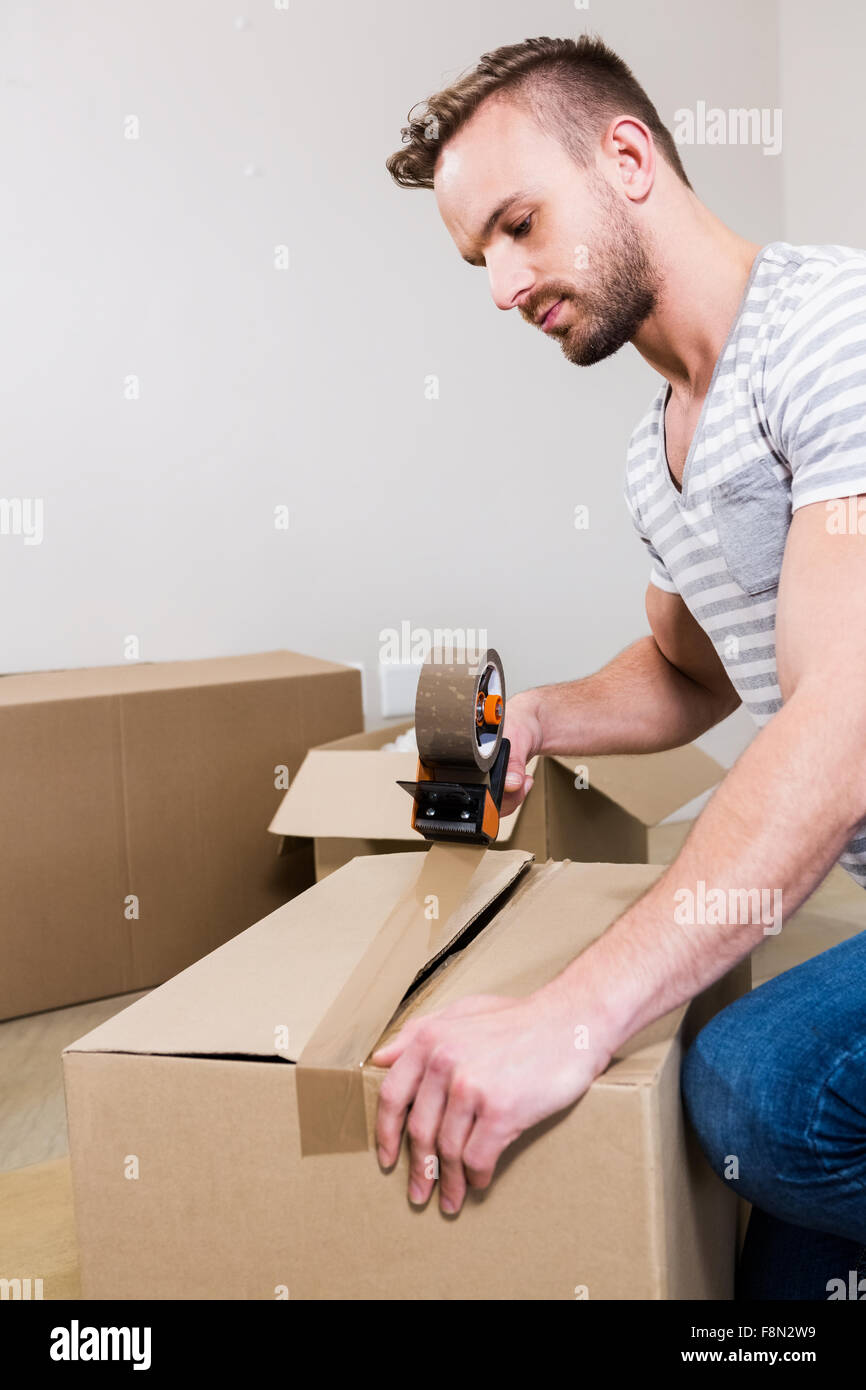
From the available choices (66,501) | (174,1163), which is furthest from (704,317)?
(66,501)

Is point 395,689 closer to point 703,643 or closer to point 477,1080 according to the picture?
point 703,643

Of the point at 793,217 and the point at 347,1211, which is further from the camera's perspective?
the point at 793,217

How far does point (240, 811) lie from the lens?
170 centimetres

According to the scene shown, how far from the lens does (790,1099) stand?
668mm

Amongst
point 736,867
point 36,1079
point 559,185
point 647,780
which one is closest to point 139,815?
point 36,1079

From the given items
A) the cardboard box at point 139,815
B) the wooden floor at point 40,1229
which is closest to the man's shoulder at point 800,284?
the wooden floor at point 40,1229

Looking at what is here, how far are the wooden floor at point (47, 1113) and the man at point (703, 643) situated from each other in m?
0.24

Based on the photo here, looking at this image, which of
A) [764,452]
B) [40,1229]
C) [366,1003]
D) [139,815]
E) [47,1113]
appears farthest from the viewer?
[139,815]

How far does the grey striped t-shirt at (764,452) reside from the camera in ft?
2.39

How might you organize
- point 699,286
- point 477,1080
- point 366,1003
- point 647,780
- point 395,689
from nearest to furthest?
point 477,1080 < point 366,1003 < point 699,286 < point 647,780 < point 395,689

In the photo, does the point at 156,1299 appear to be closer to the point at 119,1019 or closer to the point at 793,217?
the point at 119,1019

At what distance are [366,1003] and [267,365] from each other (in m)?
1.54

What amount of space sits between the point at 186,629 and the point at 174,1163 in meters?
1.41
